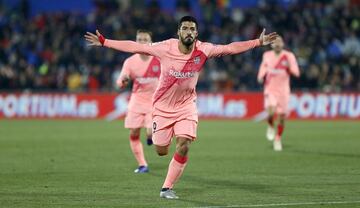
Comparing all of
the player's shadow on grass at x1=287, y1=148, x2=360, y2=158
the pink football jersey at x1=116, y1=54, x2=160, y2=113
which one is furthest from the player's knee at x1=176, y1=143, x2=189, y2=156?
the player's shadow on grass at x1=287, y1=148, x2=360, y2=158

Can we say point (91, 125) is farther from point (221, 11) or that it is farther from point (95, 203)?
point (95, 203)

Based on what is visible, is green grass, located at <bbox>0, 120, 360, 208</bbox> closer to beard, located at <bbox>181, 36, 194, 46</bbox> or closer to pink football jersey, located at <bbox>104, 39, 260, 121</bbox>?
pink football jersey, located at <bbox>104, 39, 260, 121</bbox>

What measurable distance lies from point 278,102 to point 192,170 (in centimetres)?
631

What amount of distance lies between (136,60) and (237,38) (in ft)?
65.0

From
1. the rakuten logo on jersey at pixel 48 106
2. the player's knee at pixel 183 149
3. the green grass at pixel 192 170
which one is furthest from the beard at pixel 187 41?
the rakuten logo on jersey at pixel 48 106

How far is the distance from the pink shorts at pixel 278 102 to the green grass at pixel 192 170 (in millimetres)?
953

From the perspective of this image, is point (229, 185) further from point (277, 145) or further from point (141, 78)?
point (277, 145)

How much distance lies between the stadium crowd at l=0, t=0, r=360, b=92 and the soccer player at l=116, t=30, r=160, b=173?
17554 millimetres

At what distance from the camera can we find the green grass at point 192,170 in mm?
12062

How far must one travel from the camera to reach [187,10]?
125ft

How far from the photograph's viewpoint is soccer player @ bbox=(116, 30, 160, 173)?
15977mm

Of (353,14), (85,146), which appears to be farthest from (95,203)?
(353,14)

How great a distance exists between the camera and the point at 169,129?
12.6 metres

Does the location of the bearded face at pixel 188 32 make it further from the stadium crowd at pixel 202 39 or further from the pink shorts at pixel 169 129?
the stadium crowd at pixel 202 39
